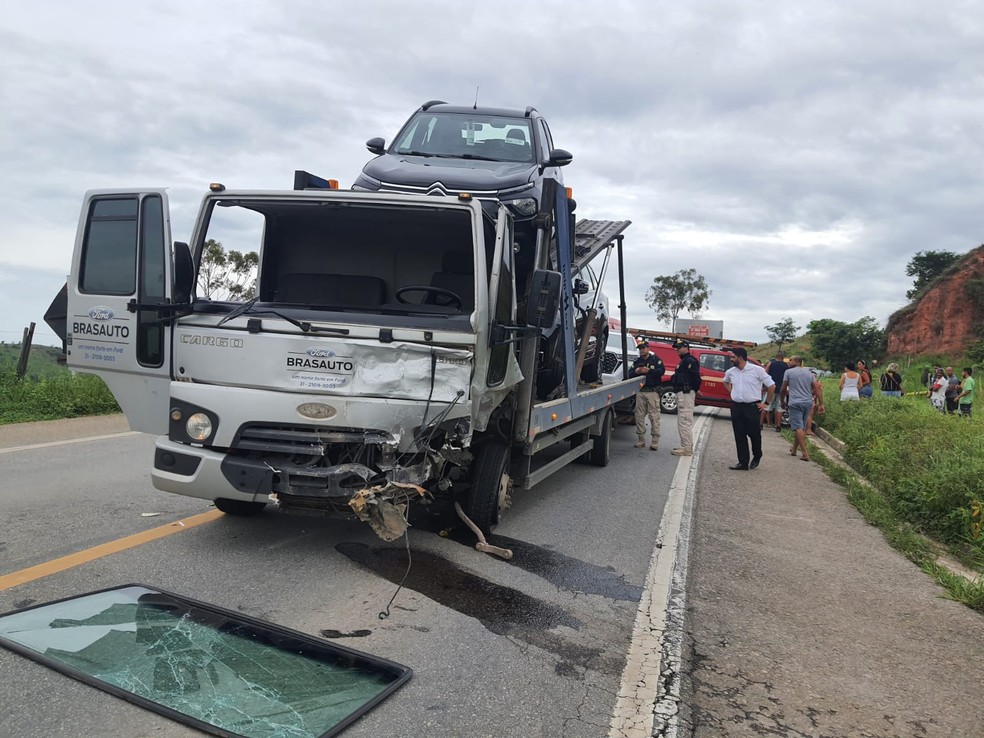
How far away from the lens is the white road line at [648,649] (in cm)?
333

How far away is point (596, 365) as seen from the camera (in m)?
10.1

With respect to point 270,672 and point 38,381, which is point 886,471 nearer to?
point 270,672

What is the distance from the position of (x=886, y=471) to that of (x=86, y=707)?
9.52 meters

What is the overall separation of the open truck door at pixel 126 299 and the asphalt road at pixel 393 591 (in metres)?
1.04

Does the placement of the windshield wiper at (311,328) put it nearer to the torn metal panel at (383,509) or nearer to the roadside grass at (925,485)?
the torn metal panel at (383,509)

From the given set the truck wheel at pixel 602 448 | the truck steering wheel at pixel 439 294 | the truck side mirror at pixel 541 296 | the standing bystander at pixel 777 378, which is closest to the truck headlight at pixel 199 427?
the truck steering wheel at pixel 439 294

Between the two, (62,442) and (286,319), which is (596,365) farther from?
(62,442)

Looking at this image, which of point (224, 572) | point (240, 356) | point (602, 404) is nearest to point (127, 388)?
point (240, 356)

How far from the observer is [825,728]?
342 cm

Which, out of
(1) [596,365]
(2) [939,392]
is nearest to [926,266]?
(2) [939,392]

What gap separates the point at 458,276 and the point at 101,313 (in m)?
2.42

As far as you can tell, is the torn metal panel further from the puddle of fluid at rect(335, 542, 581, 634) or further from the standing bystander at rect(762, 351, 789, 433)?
the standing bystander at rect(762, 351, 789, 433)

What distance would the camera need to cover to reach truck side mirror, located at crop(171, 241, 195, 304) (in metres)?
5.09

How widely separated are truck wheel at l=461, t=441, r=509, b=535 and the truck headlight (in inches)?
76.8
